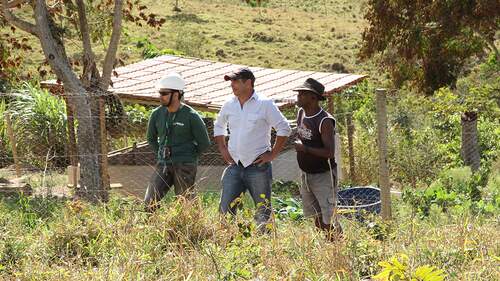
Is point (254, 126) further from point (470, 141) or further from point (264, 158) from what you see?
point (470, 141)

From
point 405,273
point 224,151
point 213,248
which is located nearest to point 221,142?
point 224,151

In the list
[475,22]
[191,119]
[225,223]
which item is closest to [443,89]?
[475,22]

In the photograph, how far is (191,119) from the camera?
23.2 ft

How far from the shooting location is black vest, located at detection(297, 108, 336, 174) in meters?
6.43

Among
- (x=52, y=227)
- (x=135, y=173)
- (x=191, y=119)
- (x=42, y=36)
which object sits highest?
(x=42, y=36)

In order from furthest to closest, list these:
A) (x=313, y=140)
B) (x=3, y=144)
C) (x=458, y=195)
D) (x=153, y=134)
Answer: (x=3, y=144) → (x=458, y=195) → (x=153, y=134) → (x=313, y=140)

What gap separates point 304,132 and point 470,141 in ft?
18.1

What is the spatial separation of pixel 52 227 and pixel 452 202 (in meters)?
3.77

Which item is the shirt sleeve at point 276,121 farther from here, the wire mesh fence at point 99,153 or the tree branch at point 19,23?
the tree branch at point 19,23

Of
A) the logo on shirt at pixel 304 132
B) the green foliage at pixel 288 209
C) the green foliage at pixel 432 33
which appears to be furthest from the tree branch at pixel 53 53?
the green foliage at pixel 432 33

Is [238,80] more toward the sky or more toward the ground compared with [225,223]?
more toward the sky

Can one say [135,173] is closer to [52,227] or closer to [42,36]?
[42,36]

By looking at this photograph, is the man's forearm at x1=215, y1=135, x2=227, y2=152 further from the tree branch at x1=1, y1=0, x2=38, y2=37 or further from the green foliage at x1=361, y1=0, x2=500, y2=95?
the green foliage at x1=361, y1=0, x2=500, y2=95

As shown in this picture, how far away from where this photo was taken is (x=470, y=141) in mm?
11359
